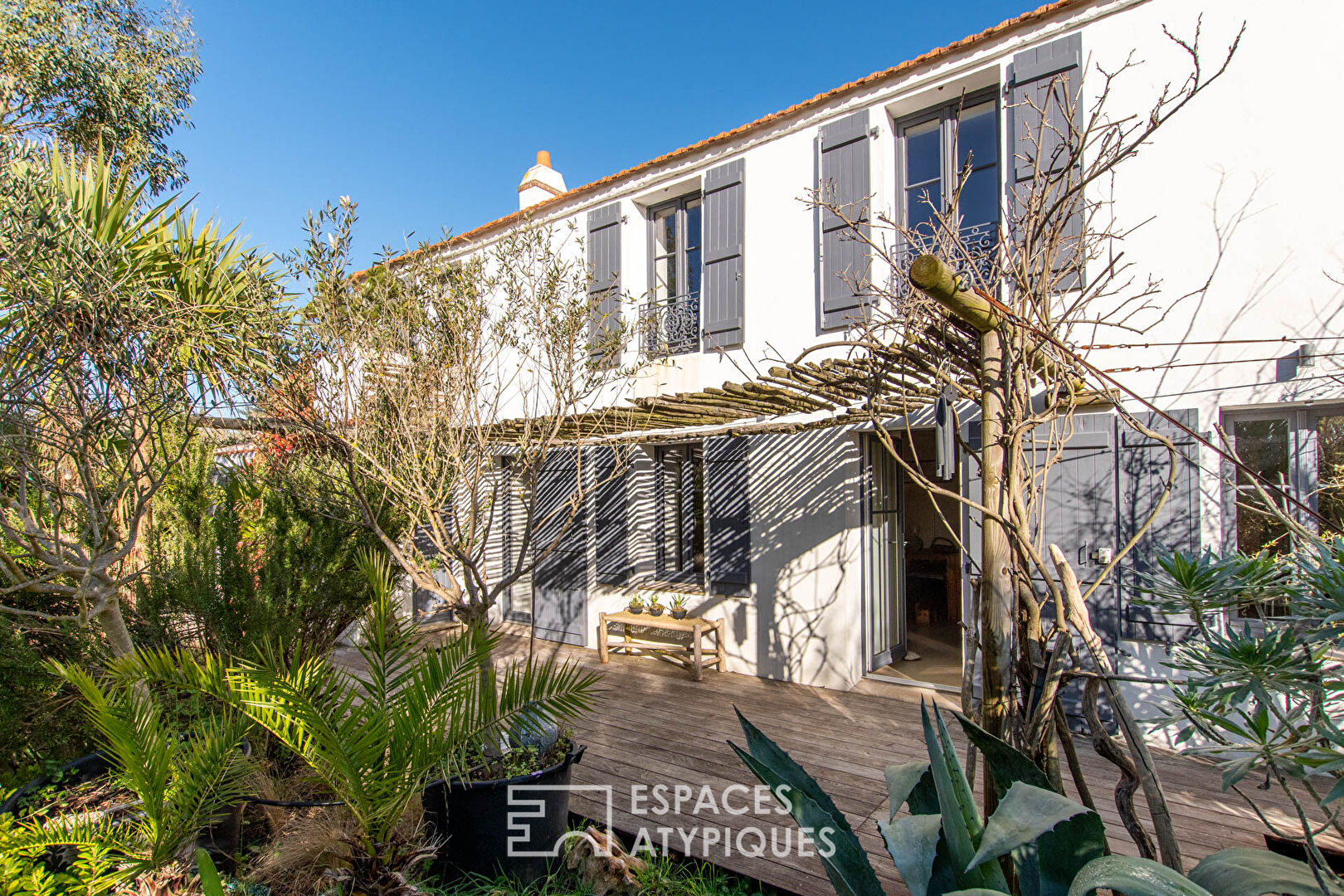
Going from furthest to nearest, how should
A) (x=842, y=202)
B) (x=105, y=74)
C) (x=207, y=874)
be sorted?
1. (x=105, y=74)
2. (x=842, y=202)
3. (x=207, y=874)

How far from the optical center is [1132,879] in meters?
1.10

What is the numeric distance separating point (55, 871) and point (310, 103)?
10307 mm

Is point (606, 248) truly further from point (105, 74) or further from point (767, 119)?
point (105, 74)

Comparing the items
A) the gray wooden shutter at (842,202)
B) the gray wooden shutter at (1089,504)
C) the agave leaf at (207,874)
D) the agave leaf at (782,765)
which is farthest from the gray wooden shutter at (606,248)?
the agave leaf at (207,874)

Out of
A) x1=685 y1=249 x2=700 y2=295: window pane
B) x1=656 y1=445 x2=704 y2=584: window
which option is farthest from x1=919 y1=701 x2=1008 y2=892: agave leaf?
x1=685 y1=249 x2=700 y2=295: window pane

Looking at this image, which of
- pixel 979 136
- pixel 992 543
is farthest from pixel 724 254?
pixel 992 543

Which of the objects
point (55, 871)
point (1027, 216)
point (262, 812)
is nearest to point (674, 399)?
point (1027, 216)

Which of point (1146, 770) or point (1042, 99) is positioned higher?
point (1042, 99)

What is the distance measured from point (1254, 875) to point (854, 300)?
4625mm

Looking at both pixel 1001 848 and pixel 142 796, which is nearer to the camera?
pixel 1001 848

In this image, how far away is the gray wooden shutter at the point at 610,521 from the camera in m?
7.04

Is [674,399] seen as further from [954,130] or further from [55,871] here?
[55,871]

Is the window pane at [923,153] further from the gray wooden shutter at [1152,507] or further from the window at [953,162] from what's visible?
the gray wooden shutter at [1152,507]

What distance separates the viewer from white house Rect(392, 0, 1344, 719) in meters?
3.98
